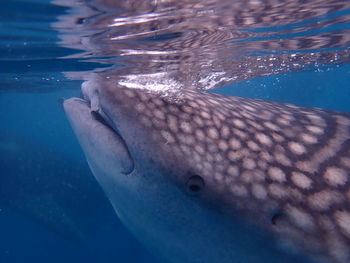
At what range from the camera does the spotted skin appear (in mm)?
2195

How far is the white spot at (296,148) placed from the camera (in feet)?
8.34

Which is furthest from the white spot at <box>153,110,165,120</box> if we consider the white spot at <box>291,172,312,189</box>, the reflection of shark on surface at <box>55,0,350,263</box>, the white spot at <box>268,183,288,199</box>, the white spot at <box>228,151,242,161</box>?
the white spot at <box>291,172,312,189</box>

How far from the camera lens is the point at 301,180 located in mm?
Result: 2330

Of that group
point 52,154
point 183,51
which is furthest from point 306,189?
point 52,154

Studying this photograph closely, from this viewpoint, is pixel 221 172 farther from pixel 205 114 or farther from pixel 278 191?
pixel 205 114

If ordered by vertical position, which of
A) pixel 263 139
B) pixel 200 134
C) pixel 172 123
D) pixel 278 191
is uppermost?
pixel 172 123

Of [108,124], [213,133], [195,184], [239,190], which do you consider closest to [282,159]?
[239,190]

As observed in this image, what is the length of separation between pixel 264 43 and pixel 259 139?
6.03 m

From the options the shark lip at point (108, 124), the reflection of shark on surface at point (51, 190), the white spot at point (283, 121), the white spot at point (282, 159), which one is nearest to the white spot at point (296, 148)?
the white spot at point (282, 159)

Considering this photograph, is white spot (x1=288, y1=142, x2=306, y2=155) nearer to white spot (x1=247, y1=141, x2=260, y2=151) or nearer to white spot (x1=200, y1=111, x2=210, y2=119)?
white spot (x1=247, y1=141, x2=260, y2=151)

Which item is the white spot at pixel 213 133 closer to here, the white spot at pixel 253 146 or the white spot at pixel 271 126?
the white spot at pixel 253 146

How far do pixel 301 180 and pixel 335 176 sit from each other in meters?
0.29

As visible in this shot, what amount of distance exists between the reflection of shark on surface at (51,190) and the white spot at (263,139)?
32.7 feet

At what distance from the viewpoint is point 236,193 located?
2.29 meters
